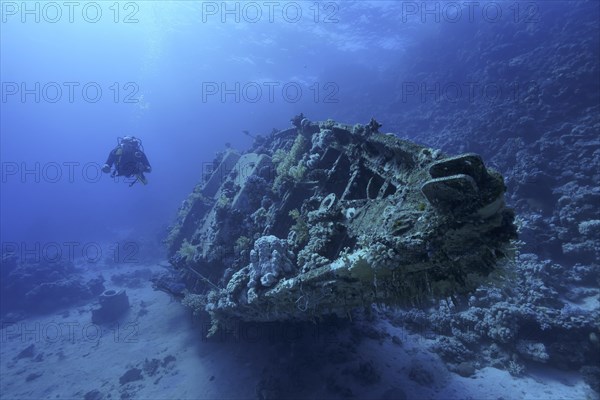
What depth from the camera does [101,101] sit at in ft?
453

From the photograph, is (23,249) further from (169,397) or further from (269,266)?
(269,266)

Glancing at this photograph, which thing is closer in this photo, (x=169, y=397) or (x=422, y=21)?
(x=169, y=397)

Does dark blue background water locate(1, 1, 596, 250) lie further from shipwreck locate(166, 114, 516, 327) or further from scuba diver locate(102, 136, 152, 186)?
scuba diver locate(102, 136, 152, 186)

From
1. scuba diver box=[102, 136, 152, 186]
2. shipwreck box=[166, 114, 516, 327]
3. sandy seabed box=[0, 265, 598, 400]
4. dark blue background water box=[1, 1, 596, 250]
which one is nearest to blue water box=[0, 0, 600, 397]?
dark blue background water box=[1, 1, 596, 250]

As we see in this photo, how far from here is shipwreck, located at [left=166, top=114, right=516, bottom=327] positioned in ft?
10.5

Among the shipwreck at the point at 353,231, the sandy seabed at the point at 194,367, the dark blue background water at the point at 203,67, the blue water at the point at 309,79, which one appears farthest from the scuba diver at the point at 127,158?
the dark blue background water at the point at 203,67

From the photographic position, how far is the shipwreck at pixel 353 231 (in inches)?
126

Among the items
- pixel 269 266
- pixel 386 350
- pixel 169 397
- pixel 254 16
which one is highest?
pixel 254 16

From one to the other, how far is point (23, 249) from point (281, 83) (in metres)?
50.0

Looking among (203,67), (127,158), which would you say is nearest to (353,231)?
(127,158)

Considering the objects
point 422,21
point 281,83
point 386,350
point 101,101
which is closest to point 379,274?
point 386,350

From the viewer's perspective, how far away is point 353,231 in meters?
5.65

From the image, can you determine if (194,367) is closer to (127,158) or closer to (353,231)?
(127,158)

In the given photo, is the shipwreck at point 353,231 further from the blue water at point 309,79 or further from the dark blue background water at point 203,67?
the dark blue background water at point 203,67
